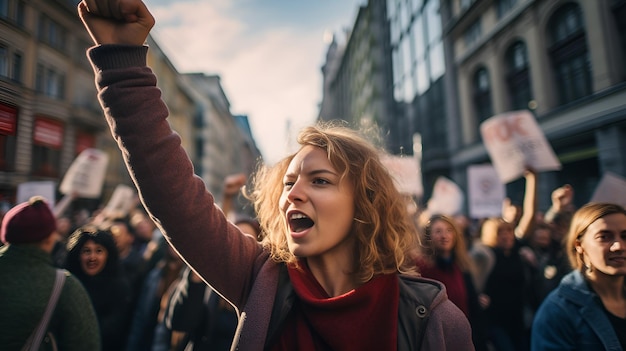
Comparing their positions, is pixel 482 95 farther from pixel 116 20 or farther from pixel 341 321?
pixel 116 20

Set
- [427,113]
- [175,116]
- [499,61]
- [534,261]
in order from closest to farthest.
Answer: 1. [534,261]
2. [499,61]
3. [427,113]
4. [175,116]

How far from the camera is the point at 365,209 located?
143cm

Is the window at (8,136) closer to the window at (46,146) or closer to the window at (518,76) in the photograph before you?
the window at (46,146)

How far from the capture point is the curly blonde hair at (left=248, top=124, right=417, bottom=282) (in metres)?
1.39

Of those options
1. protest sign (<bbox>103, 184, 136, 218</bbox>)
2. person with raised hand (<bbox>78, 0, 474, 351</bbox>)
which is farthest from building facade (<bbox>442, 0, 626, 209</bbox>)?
protest sign (<bbox>103, 184, 136, 218</bbox>)

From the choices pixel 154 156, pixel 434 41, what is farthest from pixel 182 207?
pixel 434 41

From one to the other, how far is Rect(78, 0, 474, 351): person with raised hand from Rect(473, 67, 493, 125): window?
17030 millimetres

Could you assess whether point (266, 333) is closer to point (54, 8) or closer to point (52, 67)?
point (52, 67)

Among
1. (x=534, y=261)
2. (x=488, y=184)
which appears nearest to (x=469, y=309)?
(x=534, y=261)

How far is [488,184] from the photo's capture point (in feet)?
23.9

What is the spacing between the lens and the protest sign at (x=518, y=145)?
385cm

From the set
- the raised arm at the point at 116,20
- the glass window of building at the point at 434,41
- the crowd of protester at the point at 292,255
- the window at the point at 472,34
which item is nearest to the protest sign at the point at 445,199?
the crowd of protester at the point at 292,255

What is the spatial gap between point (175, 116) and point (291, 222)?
97.3 feet

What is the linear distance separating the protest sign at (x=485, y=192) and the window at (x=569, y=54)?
4.97 metres
